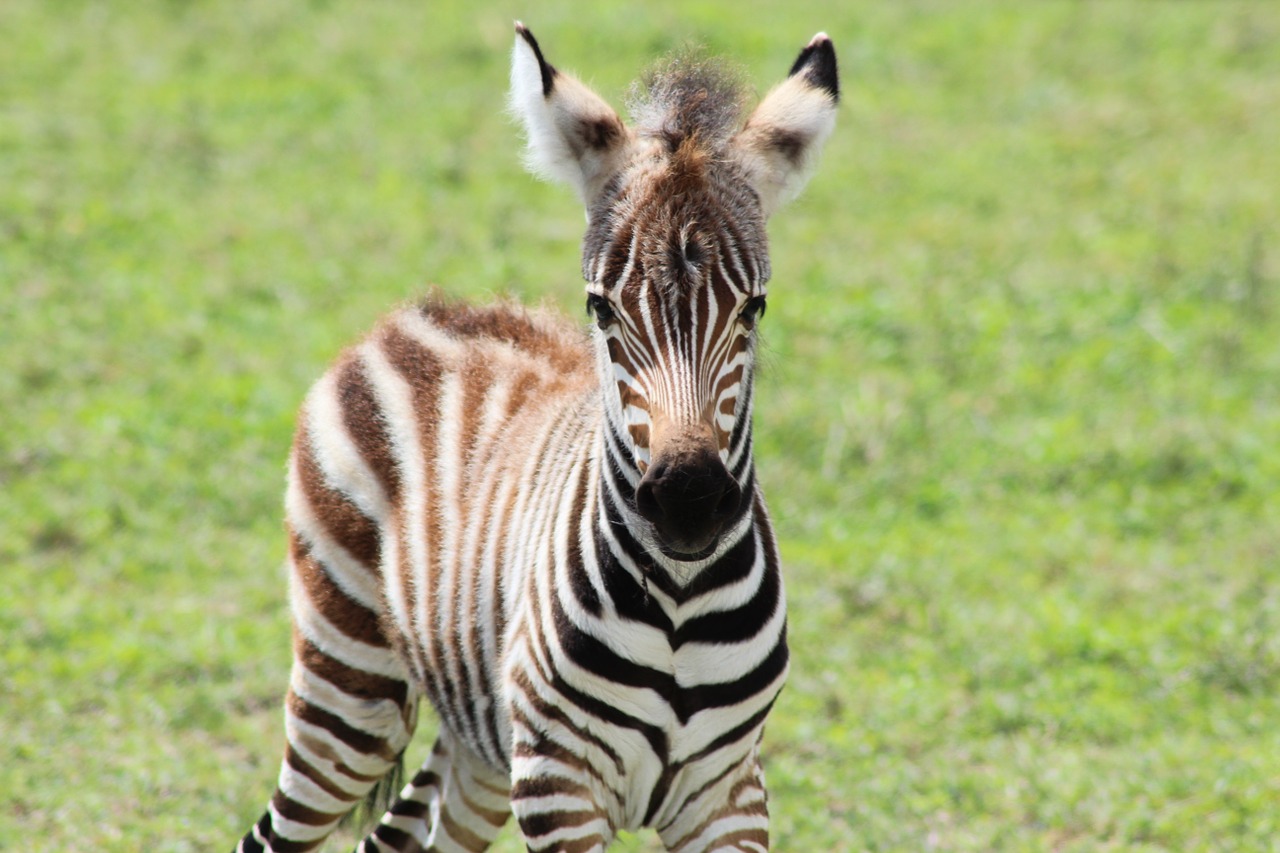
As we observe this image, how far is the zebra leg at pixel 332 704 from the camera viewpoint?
4.80 m

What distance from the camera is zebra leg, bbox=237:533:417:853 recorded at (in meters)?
4.80

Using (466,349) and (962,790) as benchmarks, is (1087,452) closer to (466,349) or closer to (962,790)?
(962,790)

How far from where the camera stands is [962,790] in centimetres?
630

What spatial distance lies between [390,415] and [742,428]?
5.47 ft

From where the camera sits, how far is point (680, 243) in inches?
132

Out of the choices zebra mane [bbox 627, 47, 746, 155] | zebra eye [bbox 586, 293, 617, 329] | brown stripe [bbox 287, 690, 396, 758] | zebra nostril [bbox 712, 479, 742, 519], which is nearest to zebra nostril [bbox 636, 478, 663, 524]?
zebra nostril [bbox 712, 479, 742, 519]

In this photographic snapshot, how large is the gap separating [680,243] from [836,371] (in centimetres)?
666

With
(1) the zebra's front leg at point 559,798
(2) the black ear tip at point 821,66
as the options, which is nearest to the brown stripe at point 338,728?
(1) the zebra's front leg at point 559,798

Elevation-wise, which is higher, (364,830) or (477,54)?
(477,54)

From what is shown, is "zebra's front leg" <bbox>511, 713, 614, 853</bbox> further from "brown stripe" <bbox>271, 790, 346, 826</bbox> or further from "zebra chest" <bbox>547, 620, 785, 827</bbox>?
"brown stripe" <bbox>271, 790, 346, 826</bbox>

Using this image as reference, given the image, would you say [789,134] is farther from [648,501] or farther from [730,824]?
[730,824]

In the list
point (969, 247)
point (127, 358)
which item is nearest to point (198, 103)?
point (127, 358)

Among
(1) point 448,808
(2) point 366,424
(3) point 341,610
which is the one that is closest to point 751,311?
(2) point 366,424

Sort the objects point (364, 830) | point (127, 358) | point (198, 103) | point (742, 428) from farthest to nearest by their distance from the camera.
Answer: point (198, 103), point (127, 358), point (364, 830), point (742, 428)
